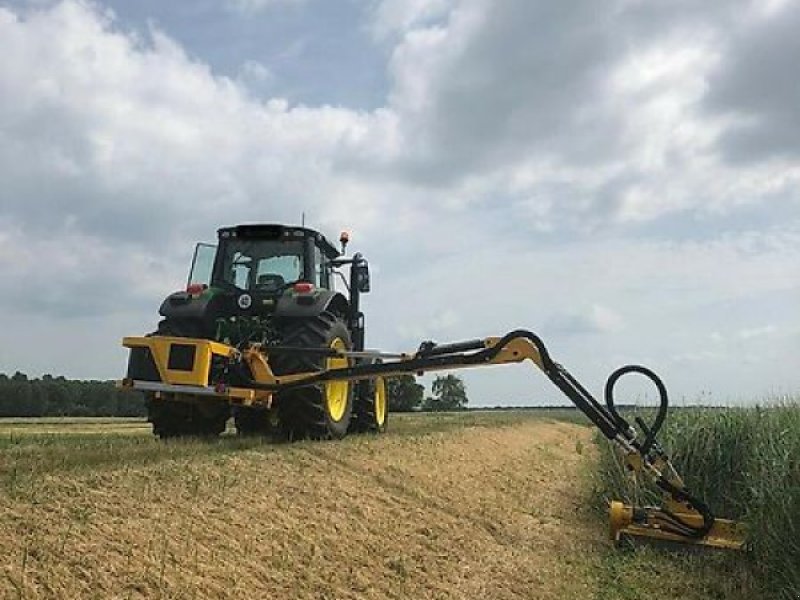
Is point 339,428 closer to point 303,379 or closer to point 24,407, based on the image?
point 303,379

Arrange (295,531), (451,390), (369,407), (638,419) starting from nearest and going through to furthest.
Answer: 1. (295,531)
2. (638,419)
3. (369,407)
4. (451,390)

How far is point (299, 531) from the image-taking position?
7.39 meters

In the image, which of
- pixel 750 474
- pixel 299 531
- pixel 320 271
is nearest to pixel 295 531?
pixel 299 531

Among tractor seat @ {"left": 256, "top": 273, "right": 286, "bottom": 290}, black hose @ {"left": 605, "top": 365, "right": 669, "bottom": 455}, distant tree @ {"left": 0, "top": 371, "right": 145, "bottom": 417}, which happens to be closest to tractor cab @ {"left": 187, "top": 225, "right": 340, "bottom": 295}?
tractor seat @ {"left": 256, "top": 273, "right": 286, "bottom": 290}

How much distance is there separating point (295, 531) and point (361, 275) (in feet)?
22.4

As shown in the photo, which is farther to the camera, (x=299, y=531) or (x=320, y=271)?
(x=320, y=271)

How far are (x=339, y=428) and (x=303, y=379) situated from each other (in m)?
1.55

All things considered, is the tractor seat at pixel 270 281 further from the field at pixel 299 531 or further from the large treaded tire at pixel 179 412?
the field at pixel 299 531

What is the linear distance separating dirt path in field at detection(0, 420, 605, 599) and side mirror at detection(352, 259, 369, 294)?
8.26ft

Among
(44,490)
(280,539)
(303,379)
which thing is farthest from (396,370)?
(44,490)

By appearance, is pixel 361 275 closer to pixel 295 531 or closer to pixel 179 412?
pixel 179 412

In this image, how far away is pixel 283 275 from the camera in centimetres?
1234

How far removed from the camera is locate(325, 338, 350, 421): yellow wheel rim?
450 inches

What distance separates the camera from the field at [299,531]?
564 centimetres
